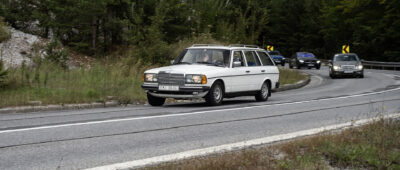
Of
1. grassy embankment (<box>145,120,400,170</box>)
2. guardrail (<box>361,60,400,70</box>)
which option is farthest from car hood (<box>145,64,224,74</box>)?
guardrail (<box>361,60,400,70</box>)

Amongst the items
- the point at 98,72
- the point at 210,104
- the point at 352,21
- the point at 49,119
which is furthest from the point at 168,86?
the point at 352,21

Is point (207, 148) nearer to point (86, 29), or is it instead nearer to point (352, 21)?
point (86, 29)

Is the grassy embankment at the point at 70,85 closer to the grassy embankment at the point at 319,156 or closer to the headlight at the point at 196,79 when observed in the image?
the headlight at the point at 196,79

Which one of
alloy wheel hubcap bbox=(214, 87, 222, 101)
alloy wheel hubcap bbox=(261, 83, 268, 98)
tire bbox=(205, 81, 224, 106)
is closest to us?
tire bbox=(205, 81, 224, 106)

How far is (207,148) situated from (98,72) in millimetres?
11565

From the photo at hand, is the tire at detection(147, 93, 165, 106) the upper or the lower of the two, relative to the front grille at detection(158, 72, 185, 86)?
lower

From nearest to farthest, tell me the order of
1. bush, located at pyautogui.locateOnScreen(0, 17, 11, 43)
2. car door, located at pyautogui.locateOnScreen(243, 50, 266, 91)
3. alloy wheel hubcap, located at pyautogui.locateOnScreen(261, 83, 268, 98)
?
1. car door, located at pyautogui.locateOnScreen(243, 50, 266, 91)
2. alloy wheel hubcap, located at pyautogui.locateOnScreen(261, 83, 268, 98)
3. bush, located at pyautogui.locateOnScreen(0, 17, 11, 43)

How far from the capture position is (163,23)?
2695 cm

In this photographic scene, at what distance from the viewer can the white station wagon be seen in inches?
531

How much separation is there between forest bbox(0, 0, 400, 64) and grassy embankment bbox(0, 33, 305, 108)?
5.54 metres

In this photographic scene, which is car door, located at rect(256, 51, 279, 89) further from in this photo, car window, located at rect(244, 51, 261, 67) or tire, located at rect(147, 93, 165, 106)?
tire, located at rect(147, 93, 165, 106)

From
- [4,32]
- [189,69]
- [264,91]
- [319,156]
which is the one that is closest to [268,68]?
[264,91]

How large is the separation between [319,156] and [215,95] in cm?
791

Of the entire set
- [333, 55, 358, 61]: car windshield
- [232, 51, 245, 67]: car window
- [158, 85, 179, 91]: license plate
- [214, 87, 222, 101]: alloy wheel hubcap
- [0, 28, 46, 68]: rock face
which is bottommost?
[214, 87, 222, 101]: alloy wheel hubcap
